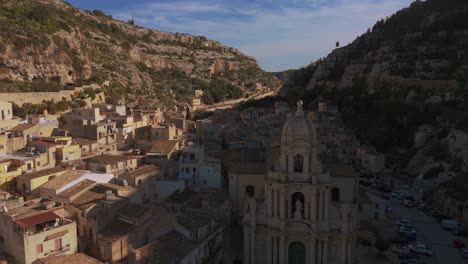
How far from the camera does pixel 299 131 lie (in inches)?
930

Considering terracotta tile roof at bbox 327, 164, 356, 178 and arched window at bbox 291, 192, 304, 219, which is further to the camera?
terracotta tile roof at bbox 327, 164, 356, 178

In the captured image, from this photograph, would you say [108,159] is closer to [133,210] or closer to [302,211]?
[133,210]

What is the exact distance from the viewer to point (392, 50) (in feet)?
274

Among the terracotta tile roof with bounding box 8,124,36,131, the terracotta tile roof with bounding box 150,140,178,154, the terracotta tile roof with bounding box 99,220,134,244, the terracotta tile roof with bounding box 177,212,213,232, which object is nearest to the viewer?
the terracotta tile roof with bounding box 99,220,134,244

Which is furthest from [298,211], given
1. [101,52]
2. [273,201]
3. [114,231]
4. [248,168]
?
[101,52]

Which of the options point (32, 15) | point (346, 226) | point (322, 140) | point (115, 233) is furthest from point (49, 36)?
point (346, 226)

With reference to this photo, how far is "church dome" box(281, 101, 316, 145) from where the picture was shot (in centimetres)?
2357

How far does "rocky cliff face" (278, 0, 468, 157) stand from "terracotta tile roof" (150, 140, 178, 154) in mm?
31548

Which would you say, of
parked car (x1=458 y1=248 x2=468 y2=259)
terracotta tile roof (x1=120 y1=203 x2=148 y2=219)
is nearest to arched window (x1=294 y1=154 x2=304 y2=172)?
terracotta tile roof (x1=120 y1=203 x2=148 y2=219)

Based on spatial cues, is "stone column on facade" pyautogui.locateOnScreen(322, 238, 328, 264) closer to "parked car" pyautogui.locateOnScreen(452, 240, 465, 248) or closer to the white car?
the white car

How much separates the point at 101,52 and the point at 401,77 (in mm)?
53513

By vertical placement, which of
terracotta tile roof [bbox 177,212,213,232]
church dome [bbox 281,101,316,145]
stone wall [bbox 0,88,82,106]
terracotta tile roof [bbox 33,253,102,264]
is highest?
stone wall [bbox 0,88,82,106]

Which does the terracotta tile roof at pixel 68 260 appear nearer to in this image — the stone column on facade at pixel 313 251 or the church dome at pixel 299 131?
the stone column on facade at pixel 313 251

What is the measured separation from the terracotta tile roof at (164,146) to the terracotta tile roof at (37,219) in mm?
13277
